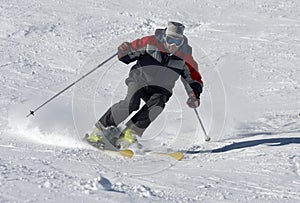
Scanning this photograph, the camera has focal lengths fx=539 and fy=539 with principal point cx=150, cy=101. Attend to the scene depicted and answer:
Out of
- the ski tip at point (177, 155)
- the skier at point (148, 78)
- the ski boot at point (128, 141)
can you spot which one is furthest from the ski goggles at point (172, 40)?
the ski tip at point (177, 155)

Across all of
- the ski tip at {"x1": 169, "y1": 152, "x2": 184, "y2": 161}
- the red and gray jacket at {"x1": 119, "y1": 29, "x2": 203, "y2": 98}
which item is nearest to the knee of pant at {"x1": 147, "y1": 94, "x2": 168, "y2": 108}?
the red and gray jacket at {"x1": 119, "y1": 29, "x2": 203, "y2": 98}

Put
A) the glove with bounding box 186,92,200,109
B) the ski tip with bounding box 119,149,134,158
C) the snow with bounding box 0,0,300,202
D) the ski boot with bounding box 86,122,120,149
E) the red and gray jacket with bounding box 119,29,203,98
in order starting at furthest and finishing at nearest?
the glove with bounding box 186,92,200,109
the red and gray jacket with bounding box 119,29,203,98
the ski boot with bounding box 86,122,120,149
the ski tip with bounding box 119,149,134,158
the snow with bounding box 0,0,300,202

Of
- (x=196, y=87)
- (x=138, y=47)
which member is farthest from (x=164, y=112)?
(x=138, y=47)

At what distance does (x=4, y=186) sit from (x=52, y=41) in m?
7.67

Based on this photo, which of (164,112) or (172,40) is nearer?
(172,40)

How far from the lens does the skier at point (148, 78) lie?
6.46 metres

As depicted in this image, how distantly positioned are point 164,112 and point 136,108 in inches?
76.1

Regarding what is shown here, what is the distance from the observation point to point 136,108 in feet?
21.7

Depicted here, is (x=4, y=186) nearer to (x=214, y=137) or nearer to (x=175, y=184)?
(x=175, y=184)

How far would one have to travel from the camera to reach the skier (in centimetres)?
646

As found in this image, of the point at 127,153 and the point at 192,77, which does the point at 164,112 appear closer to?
the point at 192,77

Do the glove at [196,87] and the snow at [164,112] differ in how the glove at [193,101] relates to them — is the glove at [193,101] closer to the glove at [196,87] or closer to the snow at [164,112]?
the glove at [196,87]

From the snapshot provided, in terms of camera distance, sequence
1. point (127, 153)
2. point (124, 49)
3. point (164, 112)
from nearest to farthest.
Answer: point (127, 153) < point (124, 49) < point (164, 112)

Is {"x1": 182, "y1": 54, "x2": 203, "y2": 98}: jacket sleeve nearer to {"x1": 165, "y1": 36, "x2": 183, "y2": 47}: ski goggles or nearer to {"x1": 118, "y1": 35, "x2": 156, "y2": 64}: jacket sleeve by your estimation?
{"x1": 165, "y1": 36, "x2": 183, "y2": 47}: ski goggles
